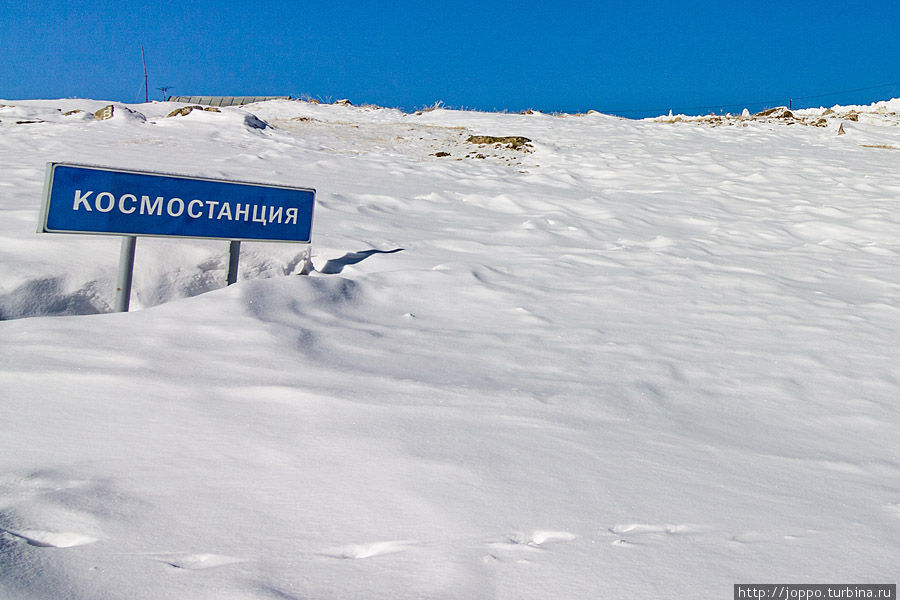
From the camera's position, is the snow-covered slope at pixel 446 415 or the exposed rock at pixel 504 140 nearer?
the snow-covered slope at pixel 446 415

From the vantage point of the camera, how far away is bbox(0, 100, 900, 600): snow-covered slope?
1.44 meters

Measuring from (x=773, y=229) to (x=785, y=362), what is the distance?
3688 millimetres

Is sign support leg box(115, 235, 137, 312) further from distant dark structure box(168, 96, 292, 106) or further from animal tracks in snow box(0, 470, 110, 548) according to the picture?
distant dark structure box(168, 96, 292, 106)

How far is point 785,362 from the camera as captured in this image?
311 cm

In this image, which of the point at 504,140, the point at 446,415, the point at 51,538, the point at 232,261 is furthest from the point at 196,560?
the point at 504,140

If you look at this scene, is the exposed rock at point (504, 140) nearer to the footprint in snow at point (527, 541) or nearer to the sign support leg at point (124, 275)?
the sign support leg at point (124, 275)

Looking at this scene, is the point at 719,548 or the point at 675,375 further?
the point at 675,375

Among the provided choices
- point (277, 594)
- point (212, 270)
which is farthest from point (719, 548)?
point (212, 270)

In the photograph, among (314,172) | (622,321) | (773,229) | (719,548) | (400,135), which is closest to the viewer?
(719,548)

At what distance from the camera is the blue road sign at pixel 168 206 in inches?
117

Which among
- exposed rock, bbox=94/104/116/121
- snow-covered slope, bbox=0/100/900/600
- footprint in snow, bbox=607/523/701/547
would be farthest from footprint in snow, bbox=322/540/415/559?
exposed rock, bbox=94/104/116/121

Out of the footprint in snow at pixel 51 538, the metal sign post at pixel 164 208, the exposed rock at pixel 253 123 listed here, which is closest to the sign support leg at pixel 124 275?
the metal sign post at pixel 164 208

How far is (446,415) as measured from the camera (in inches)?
86.5

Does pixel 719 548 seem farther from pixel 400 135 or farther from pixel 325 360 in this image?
pixel 400 135
